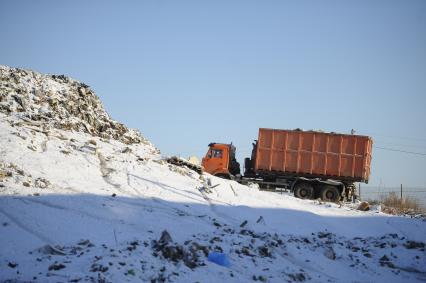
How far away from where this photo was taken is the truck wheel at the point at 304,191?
18766mm

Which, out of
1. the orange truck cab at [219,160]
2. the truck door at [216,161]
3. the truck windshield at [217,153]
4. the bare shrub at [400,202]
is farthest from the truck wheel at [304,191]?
the bare shrub at [400,202]

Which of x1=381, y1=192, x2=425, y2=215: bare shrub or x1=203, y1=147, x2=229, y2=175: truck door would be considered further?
x1=381, y1=192, x2=425, y2=215: bare shrub

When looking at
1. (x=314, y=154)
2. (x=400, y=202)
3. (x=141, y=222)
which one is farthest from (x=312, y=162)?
(x=141, y=222)

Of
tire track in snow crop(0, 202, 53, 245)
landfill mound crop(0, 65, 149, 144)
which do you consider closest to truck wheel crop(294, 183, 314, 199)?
landfill mound crop(0, 65, 149, 144)

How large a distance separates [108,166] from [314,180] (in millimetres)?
10124

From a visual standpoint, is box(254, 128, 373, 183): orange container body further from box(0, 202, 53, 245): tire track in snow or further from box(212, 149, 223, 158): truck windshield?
box(0, 202, 53, 245): tire track in snow

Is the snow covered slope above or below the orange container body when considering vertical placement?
below

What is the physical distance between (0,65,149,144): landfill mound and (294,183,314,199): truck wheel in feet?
26.2

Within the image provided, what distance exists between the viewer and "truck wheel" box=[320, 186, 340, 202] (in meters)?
18.6

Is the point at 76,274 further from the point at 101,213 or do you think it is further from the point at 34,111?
the point at 34,111

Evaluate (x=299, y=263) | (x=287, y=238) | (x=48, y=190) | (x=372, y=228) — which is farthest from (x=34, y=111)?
(x=372, y=228)

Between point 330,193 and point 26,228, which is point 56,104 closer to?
point 26,228

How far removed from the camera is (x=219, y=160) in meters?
19.7

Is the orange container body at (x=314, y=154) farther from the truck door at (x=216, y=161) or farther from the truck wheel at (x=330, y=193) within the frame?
the truck door at (x=216, y=161)
